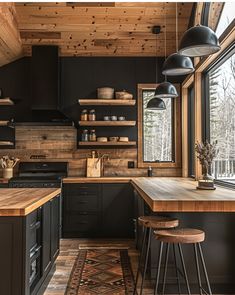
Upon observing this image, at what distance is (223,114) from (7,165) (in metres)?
3.44

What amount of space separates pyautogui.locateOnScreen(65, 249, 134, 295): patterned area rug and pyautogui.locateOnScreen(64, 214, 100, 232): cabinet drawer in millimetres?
754

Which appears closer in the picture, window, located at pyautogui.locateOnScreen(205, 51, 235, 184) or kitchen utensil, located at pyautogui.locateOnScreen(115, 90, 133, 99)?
window, located at pyautogui.locateOnScreen(205, 51, 235, 184)

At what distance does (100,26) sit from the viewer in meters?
5.26

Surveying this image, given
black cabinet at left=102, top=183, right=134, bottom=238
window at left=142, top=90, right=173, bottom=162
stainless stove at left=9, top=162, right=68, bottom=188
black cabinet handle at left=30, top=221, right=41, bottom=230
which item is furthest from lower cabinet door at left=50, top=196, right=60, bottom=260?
window at left=142, top=90, right=173, bottom=162

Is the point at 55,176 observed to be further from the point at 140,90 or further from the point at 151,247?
the point at 151,247

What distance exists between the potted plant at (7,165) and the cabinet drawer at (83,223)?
1209 mm

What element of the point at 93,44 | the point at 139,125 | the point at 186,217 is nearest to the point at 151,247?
the point at 186,217

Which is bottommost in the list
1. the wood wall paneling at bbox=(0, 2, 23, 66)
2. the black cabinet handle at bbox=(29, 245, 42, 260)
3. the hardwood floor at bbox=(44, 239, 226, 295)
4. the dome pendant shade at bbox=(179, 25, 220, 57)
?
the hardwood floor at bbox=(44, 239, 226, 295)

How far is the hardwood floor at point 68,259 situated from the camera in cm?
311

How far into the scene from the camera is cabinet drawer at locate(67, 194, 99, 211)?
206 inches

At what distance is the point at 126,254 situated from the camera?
4336 millimetres

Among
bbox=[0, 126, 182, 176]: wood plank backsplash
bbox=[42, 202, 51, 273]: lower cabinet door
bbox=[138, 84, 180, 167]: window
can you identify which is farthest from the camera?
bbox=[138, 84, 180, 167]: window

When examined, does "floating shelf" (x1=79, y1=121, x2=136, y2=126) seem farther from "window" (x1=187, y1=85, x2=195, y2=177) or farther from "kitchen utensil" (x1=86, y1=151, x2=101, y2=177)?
"window" (x1=187, y1=85, x2=195, y2=177)

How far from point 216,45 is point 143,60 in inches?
142
